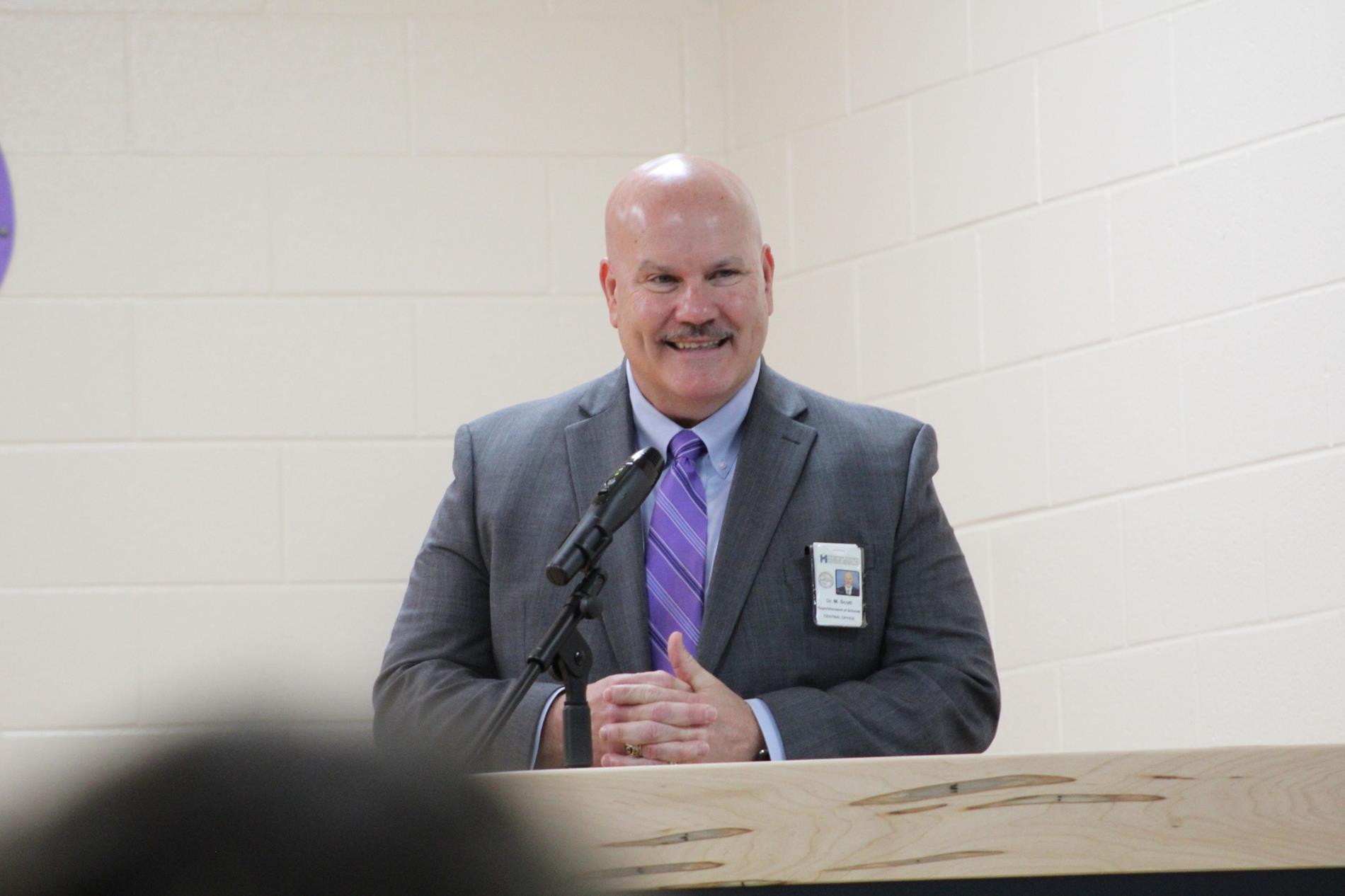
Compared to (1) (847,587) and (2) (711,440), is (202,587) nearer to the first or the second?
(2) (711,440)

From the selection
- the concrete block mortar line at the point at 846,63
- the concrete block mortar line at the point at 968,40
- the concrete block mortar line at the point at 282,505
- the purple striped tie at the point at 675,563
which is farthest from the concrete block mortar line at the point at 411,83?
the purple striped tie at the point at 675,563

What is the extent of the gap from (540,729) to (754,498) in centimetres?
47

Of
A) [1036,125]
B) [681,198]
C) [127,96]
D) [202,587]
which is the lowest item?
[202,587]

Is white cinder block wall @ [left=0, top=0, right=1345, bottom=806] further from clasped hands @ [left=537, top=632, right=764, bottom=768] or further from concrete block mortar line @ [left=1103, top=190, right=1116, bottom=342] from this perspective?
clasped hands @ [left=537, top=632, right=764, bottom=768]

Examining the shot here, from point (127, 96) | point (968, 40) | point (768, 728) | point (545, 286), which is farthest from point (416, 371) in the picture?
point (768, 728)

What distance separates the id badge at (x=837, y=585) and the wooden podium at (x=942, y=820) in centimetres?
91

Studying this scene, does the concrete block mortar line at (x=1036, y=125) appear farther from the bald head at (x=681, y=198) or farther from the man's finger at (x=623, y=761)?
the man's finger at (x=623, y=761)

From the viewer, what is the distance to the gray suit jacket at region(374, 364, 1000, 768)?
2.18 meters

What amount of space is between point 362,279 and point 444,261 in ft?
0.60

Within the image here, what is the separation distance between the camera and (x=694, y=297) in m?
2.37

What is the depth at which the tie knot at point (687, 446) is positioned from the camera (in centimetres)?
238

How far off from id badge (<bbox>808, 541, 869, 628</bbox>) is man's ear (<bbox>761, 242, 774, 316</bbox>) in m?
0.40

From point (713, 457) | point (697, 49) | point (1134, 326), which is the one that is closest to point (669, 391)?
point (713, 457)

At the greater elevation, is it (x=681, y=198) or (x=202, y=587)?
(x=681, y=198)
